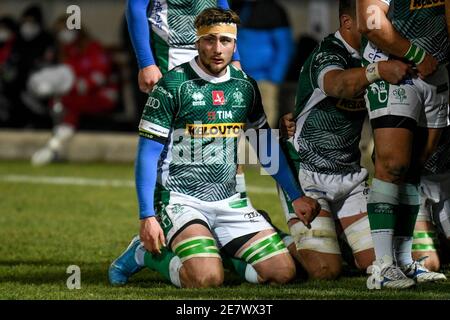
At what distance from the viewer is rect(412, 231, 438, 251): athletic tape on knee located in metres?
8.05

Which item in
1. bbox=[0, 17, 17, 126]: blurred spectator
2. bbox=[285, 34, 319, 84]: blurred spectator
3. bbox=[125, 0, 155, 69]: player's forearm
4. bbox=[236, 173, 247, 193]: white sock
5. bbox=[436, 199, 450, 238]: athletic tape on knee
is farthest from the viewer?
bbox=[0, 17, 17, 126]: blurred spectator

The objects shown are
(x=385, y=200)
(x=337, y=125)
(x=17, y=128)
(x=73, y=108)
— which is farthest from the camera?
(x=17, y=128)

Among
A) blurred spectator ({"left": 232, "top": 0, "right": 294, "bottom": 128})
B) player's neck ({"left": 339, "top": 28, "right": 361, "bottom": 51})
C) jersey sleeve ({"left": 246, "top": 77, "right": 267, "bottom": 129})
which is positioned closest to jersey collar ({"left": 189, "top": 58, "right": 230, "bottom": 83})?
jersey sleeve ({"left": 246, "top": 77, "right": 267, "bottom": 129})

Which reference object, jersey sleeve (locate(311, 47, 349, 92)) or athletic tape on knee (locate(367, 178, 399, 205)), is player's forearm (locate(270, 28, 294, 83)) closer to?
jersey sleeve (locate(311, 47, 349, 92))

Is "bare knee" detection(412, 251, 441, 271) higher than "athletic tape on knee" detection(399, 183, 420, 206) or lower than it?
lower

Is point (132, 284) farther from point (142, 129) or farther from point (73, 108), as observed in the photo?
point (73, 108)

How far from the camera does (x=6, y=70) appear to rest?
17.7 metres

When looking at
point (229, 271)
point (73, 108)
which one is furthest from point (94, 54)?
point (229, 271)

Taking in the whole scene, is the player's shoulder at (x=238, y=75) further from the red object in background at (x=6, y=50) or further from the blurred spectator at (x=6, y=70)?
the red object in background at (x=6, y=50)

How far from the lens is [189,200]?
24.9 feet

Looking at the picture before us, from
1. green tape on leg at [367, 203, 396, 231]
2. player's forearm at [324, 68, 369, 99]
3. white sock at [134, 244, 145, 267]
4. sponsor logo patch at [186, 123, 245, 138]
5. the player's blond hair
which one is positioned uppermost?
the player's blond hair

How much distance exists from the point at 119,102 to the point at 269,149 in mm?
10665

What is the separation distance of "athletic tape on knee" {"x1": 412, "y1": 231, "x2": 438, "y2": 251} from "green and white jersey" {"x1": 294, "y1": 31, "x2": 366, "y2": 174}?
22.0 inches

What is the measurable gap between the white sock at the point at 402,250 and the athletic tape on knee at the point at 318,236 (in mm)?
436
